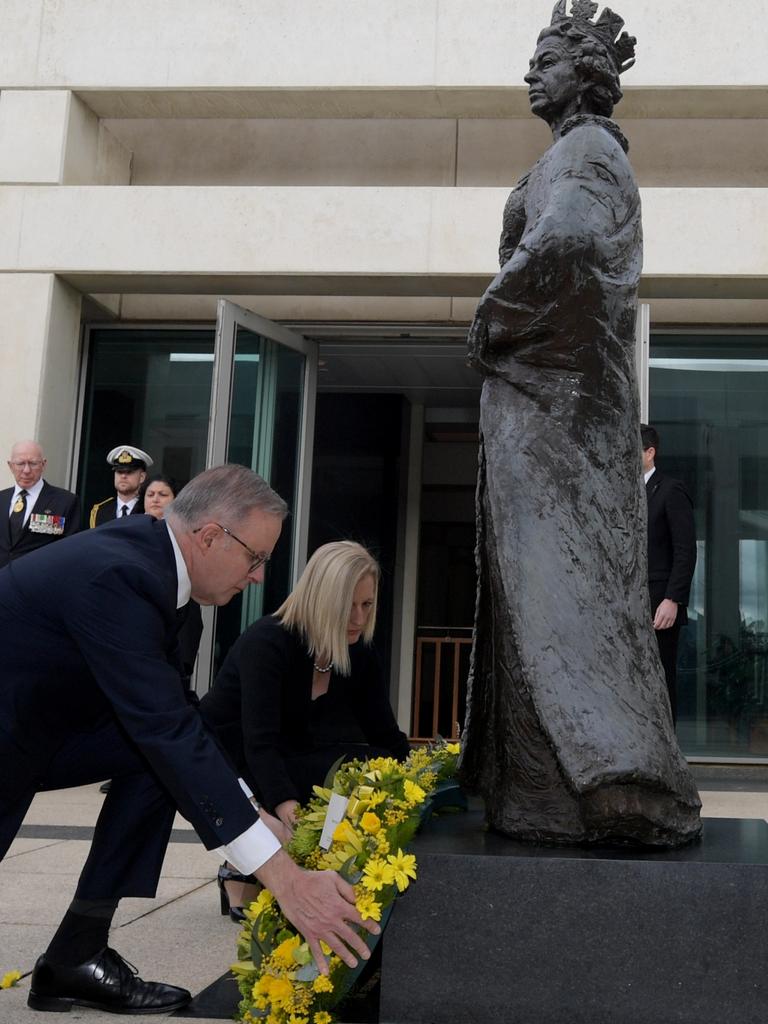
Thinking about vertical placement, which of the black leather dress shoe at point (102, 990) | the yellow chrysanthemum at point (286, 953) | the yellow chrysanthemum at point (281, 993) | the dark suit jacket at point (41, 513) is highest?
the dark suit jacket at point (41, 513)

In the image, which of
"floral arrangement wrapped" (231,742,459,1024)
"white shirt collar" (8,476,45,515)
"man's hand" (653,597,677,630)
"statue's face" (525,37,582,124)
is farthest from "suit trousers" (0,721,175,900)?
"white shirt collar" (8,476,45,515)

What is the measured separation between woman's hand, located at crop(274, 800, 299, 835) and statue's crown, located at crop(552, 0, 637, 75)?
7.19 ft

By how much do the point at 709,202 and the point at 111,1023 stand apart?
6740 mm

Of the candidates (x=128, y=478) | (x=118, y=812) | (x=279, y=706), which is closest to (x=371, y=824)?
(x=118, y=812)

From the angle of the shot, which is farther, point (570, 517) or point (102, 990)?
point (570, 517)

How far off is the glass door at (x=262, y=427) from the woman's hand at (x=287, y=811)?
448 centimetres

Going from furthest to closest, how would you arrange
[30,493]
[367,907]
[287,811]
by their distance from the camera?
[30,493] → [287,811] → [367,907]

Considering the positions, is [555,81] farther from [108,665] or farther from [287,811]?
[287,811]

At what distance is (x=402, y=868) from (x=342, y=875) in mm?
120

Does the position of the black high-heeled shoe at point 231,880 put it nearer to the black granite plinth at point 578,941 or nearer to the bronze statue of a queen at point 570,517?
the bronze statue of a queen at point 570,517

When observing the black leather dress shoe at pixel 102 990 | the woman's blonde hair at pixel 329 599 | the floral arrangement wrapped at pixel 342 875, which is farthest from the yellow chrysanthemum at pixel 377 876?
Answer: the woman's blonde hair at pixel 329 599

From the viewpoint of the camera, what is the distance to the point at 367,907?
2246mm

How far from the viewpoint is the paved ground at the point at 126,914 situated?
295 cm

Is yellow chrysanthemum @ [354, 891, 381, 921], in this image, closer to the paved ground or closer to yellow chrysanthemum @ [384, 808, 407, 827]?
yellow chrysanthemum @ [384, 808, 407, 827]
